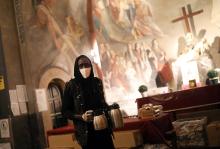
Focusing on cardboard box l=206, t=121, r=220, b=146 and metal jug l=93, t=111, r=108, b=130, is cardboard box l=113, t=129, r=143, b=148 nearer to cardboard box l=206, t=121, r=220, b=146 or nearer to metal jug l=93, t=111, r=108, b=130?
cardboard box l=206, t=121, r=220, b=146

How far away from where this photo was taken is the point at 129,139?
8.36 metres

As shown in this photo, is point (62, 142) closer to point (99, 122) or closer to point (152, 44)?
point (152, 44)

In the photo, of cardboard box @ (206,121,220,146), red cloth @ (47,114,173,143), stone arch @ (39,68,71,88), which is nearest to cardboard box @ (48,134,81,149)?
red cloth @ (47,114,173,143)

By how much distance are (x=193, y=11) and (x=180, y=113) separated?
11.6ft

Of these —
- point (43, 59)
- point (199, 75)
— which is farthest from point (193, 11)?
point (43, 59)

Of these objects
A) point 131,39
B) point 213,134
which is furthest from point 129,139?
point 131,39

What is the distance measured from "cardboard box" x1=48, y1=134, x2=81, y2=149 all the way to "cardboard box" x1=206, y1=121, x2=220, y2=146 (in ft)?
13.3

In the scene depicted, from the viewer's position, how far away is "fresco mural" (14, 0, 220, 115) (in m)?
10.3

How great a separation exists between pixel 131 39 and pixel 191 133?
5.34m

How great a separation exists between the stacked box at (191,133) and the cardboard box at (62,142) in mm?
3336

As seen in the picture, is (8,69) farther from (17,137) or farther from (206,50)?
(206,50)

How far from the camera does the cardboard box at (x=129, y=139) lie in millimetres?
8344

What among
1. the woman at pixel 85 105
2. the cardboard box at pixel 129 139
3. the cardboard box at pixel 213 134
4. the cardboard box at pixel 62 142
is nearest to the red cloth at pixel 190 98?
the cardboard box at pixel 213 134

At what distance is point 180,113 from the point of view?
31.4ft
